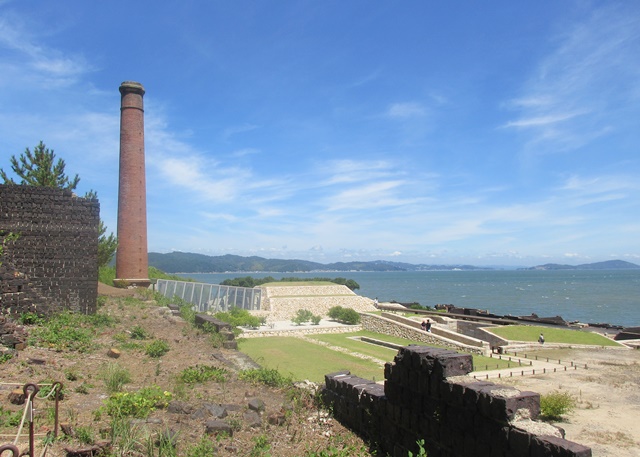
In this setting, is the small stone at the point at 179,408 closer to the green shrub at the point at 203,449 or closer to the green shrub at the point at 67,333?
the green shrub at the point at 203,449

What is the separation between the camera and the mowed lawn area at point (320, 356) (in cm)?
1758

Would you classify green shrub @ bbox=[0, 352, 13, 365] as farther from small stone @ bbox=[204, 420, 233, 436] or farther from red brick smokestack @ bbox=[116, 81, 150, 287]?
red brick smokestack @ bbox=[116, 81, 150, 287]

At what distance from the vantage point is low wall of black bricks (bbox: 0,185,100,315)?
14727 millimetres

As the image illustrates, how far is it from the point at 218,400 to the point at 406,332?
866 inches

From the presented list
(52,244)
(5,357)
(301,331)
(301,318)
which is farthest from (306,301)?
(5,357)

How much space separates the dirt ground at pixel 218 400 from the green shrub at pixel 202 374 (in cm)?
19

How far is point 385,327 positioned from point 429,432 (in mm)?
25578

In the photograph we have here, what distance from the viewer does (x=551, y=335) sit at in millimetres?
24844

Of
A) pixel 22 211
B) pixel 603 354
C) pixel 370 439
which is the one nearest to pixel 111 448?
pixel 370 439

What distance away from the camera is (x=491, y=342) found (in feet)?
81.8

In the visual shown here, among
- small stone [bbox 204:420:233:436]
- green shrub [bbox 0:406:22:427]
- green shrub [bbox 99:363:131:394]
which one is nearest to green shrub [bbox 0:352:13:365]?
green shrub [bbox 99:363:131:394]

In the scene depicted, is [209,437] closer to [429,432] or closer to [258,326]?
[429,432]

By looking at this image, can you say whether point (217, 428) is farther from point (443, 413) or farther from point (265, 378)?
point (265, 378)

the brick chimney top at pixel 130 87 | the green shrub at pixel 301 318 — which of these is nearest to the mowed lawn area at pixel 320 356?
the green shrub at pixel 301 318
